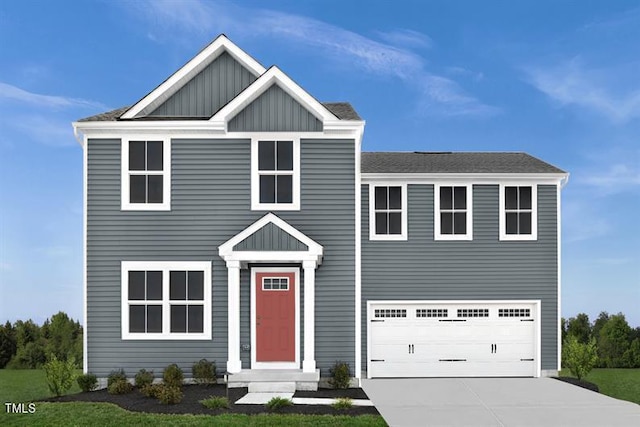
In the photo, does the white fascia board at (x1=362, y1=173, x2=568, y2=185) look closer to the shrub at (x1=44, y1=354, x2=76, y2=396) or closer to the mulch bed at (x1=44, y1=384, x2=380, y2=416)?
the mulch bed at (x1=44, y1=384, x2=380, y2=416)

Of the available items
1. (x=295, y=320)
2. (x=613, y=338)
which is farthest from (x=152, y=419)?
(x=613, y=338)

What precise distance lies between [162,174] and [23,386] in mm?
9355

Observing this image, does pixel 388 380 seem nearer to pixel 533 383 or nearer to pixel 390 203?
pixel 533 383

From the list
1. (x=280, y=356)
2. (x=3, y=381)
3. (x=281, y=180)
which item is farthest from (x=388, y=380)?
(x=3, y=381)

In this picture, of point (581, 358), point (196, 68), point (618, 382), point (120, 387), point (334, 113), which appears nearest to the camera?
point (120, 387)

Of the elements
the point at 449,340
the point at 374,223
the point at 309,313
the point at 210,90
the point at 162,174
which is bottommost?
the point at 449,340

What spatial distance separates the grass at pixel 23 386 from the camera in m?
16.4

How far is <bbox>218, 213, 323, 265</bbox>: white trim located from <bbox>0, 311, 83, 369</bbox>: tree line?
45.5ft

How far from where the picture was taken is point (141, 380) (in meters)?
14.9

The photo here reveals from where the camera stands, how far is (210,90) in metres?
16.5

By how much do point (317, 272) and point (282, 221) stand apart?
167 cm

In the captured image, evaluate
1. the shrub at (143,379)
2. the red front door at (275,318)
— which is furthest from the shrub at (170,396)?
the red front door at (275,318)

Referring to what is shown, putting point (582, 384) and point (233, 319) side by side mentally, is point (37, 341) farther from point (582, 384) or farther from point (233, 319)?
point (582, 384)

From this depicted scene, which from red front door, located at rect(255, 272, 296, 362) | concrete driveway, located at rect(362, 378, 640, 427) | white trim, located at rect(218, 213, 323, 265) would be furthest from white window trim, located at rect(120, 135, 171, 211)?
concrete driveway, located at rect(362, 378, 640, 427)
